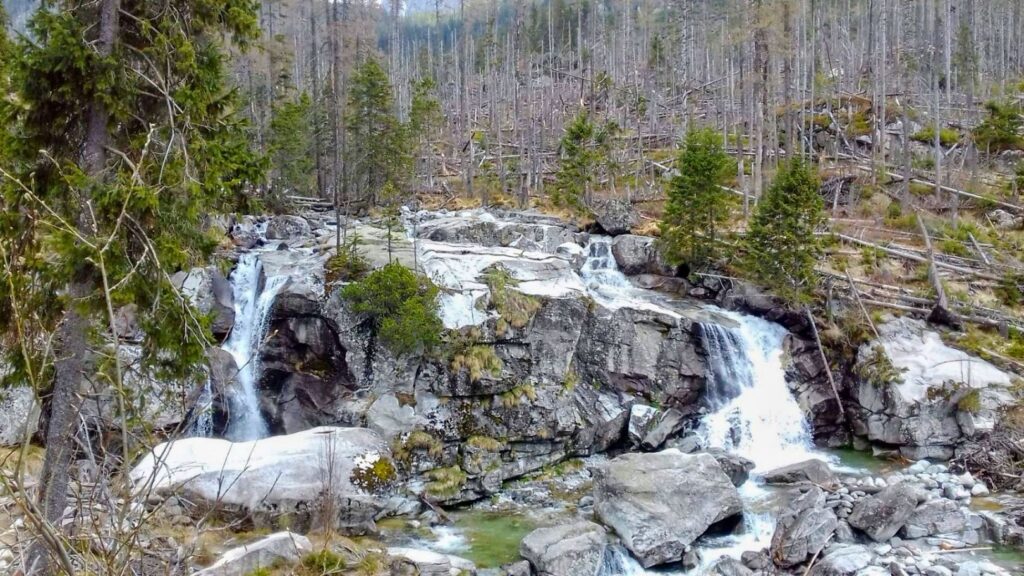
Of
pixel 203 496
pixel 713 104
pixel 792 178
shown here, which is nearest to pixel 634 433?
pixel 792 178

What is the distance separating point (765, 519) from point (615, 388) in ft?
19.0

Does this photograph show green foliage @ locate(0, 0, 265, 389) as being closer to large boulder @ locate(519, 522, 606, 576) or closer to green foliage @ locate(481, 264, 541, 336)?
large boulder @ locate(519, 522, 606, 576)

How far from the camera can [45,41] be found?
8.04 metres

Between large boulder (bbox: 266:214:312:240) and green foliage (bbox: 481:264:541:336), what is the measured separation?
1073 centimetres

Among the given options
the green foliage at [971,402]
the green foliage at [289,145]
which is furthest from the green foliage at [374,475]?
the green foliage at [289,145]

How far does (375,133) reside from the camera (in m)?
31.2

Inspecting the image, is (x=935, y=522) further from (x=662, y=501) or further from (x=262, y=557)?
→ (x=262, y=557)

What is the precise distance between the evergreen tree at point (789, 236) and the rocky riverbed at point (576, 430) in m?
1.16

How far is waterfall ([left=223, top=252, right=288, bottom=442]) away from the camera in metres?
17.5

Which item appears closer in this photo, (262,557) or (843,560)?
(262,557)

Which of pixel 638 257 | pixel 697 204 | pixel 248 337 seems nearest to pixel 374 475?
pixel 248 337

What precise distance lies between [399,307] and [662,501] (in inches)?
316

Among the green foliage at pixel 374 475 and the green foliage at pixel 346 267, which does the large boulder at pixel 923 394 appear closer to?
the green foliage at pixel 374 475

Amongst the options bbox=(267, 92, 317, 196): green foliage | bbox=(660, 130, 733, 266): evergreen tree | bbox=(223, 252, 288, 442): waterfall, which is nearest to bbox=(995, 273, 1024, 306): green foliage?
bbox=(660, 130, 733, 266): evergreen tree
